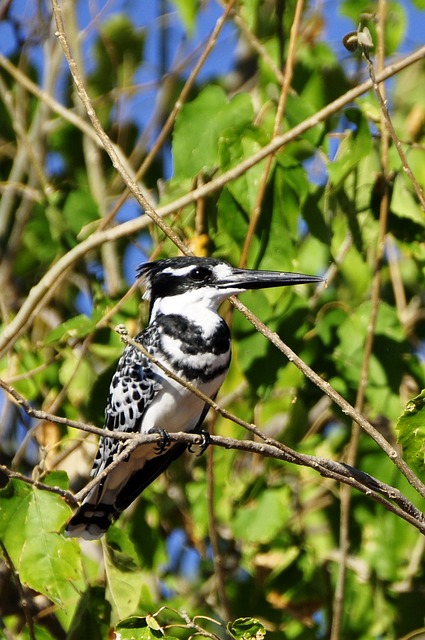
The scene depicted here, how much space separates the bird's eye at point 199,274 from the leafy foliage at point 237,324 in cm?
12

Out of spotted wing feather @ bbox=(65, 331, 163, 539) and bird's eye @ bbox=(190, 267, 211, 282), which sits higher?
bird's eye @ bbox=(190, 267, 211, 282)

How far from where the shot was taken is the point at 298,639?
11.5ft

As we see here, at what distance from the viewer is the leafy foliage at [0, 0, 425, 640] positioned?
9.10ft

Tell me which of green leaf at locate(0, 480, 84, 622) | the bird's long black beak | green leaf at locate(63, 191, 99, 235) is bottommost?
green leaf at locate(0, 480, 84, 622)

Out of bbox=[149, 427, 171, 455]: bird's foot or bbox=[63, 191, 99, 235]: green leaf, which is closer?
bbox=[149, 427, 171, 455]: bird's foot

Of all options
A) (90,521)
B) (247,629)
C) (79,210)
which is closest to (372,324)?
(90,521)

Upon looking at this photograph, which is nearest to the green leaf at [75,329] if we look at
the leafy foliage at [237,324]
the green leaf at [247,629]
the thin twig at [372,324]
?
the leafy foliage at [237,324]

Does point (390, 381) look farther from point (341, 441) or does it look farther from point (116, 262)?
point (116, 262)

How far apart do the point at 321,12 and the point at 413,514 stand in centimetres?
264

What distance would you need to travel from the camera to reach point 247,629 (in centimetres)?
198

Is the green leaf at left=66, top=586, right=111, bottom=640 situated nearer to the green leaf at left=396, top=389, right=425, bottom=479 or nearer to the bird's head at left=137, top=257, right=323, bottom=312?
the bird's head at left=137, top=257, right=323, bottom=312

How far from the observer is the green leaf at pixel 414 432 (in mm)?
2006

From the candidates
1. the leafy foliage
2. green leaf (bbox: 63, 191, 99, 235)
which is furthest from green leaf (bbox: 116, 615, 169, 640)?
green leaf (bbox: 63, 191, 99, 235)

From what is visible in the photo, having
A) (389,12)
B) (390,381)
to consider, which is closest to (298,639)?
(390,381)
